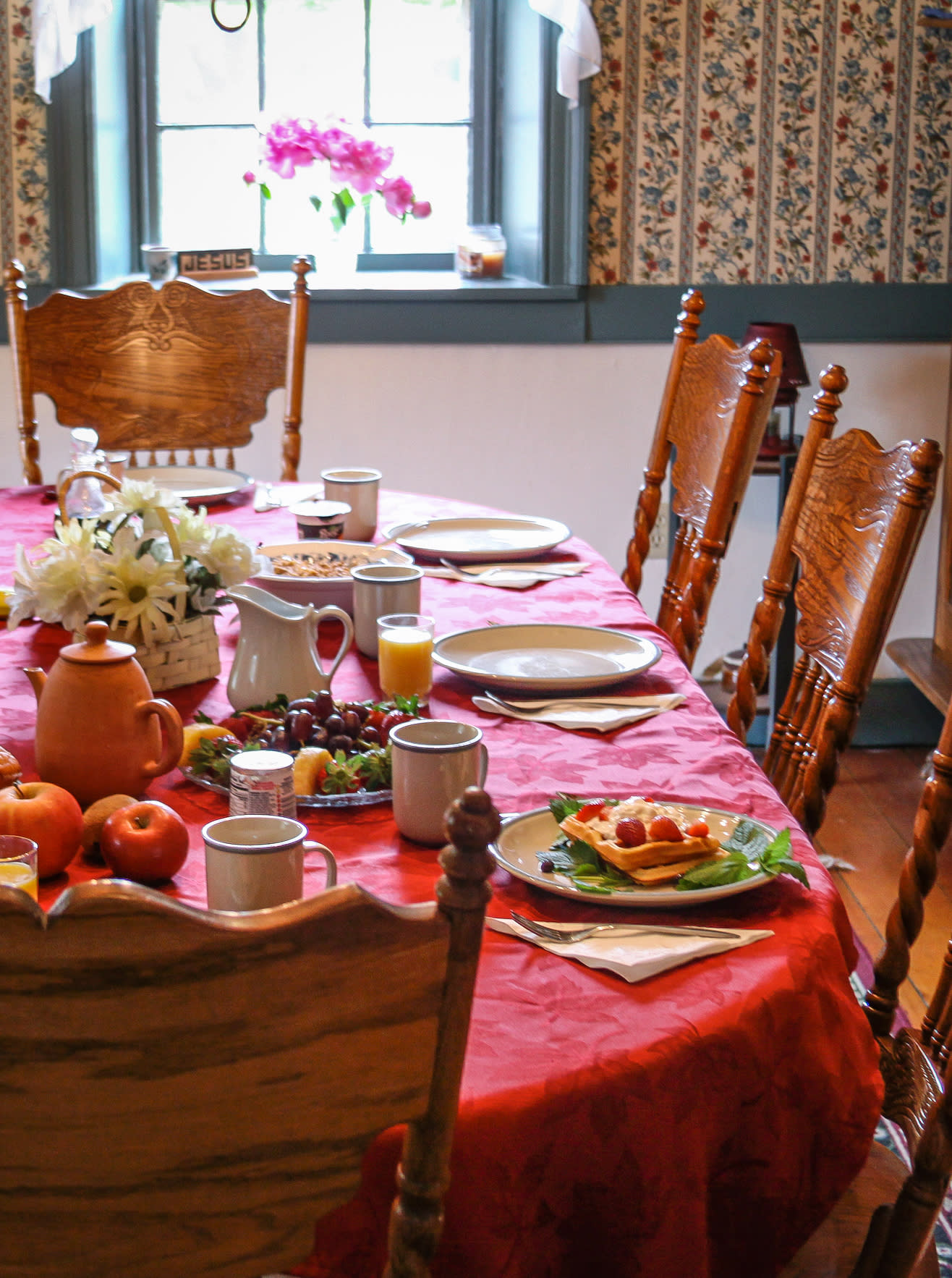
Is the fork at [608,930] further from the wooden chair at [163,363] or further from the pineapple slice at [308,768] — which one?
the wooden chair at [163,363]

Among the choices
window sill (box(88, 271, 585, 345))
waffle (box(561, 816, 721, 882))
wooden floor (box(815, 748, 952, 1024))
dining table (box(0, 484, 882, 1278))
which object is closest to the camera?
dining table (box(0, 484, 882, 1278))

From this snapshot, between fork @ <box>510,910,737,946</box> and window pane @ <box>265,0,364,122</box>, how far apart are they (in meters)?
2.91

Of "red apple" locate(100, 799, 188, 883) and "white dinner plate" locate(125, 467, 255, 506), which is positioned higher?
"white dinner plate" locate(125, 467, 255, 506)

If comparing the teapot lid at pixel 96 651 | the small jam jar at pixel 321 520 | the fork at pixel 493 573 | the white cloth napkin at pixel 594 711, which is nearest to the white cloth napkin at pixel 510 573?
the fork at pixel 493 573

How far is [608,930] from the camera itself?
90 cm

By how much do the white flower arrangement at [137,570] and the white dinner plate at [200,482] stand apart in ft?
2.41

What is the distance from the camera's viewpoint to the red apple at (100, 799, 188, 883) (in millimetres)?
932

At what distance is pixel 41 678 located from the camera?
1.12 meters

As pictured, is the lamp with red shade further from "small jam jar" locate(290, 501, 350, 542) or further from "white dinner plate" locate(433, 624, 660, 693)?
"white dinner plate" locate(433, 624, 660, 693)

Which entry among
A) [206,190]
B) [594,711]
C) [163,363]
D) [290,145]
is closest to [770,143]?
[290,145]

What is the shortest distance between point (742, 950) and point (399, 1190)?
368 millimetres

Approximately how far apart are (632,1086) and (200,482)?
1.68 metres

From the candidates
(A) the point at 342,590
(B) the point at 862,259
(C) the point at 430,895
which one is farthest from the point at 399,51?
(C) the point at 430,895

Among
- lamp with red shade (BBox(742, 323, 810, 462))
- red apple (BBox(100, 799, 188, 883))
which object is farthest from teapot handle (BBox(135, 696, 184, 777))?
lamp with red shade (BBox(742, 323, 810, 462))
